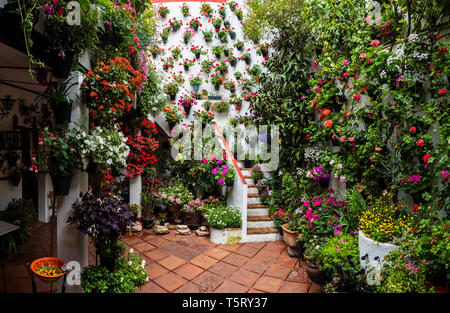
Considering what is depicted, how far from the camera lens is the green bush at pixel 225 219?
3.80 metres

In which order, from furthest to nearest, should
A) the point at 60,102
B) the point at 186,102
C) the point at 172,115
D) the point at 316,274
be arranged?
the point at 186,102 < the point at 172,115 < the point at 316,274 < the point at 60,102

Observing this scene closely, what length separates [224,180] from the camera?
166 inches

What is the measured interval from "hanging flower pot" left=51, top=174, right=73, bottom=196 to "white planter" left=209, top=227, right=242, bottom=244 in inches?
96.1

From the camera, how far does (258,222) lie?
159 inches

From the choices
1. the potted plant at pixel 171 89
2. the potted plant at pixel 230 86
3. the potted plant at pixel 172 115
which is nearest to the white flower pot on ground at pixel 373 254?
the potted plant at pixel 172 115

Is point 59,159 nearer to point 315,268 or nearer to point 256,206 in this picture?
point 315,268

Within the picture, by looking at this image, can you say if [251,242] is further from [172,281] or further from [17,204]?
[17,204]

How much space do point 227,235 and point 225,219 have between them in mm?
270

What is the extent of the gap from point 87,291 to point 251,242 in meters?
2.53

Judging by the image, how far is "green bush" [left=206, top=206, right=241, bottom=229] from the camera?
→ 150 inches

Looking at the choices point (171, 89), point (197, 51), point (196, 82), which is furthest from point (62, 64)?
point (197, 51)

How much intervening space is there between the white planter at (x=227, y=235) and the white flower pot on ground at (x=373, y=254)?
1999mm

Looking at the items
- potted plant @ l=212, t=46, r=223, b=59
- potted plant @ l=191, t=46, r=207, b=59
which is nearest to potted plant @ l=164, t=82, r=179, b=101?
potted plant @ l=191, t=46, r=207, b=59

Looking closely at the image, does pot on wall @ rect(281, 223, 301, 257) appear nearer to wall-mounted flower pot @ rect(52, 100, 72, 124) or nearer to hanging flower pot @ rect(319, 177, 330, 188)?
hanging flower pot @ rect(319, 177, 330, 188)
